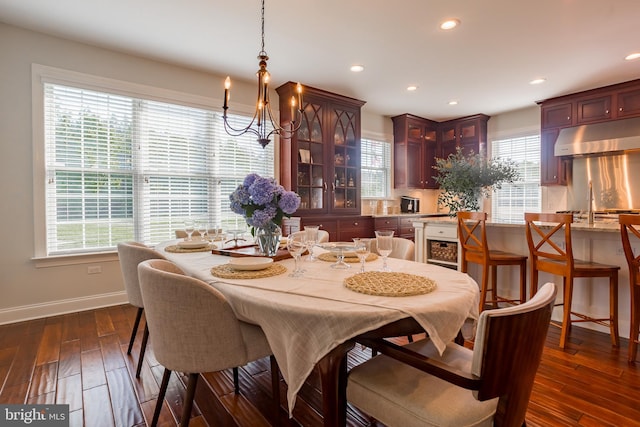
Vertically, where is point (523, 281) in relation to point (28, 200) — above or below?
below

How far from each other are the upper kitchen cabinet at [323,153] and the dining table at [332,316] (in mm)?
3090

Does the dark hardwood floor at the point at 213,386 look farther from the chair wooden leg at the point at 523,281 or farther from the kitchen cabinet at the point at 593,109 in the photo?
the kitchen cabinet at the point at 593,109

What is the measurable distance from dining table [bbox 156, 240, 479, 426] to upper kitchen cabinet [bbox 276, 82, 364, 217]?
309 centimetres

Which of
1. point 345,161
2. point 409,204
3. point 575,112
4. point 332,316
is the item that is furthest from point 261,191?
point 575,112

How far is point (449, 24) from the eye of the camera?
2918mm

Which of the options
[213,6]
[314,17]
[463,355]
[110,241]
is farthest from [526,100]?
[110,241]

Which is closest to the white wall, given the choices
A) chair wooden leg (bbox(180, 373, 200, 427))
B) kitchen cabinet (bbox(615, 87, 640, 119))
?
chair wooden leg (bbox(180, 373, 200, 427))

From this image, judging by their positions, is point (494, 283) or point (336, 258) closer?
point (336, 258)

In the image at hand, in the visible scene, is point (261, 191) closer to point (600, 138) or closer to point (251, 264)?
point (251, 264)

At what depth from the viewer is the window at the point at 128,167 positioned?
3199mm

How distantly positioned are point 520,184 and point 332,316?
571 centimetres

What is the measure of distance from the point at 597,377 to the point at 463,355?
1.39m

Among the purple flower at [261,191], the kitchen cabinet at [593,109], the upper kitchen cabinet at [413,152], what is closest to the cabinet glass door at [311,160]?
the upper kitchen cabinet at [413,152]

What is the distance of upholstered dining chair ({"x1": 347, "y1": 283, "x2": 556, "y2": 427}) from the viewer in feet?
3.03
